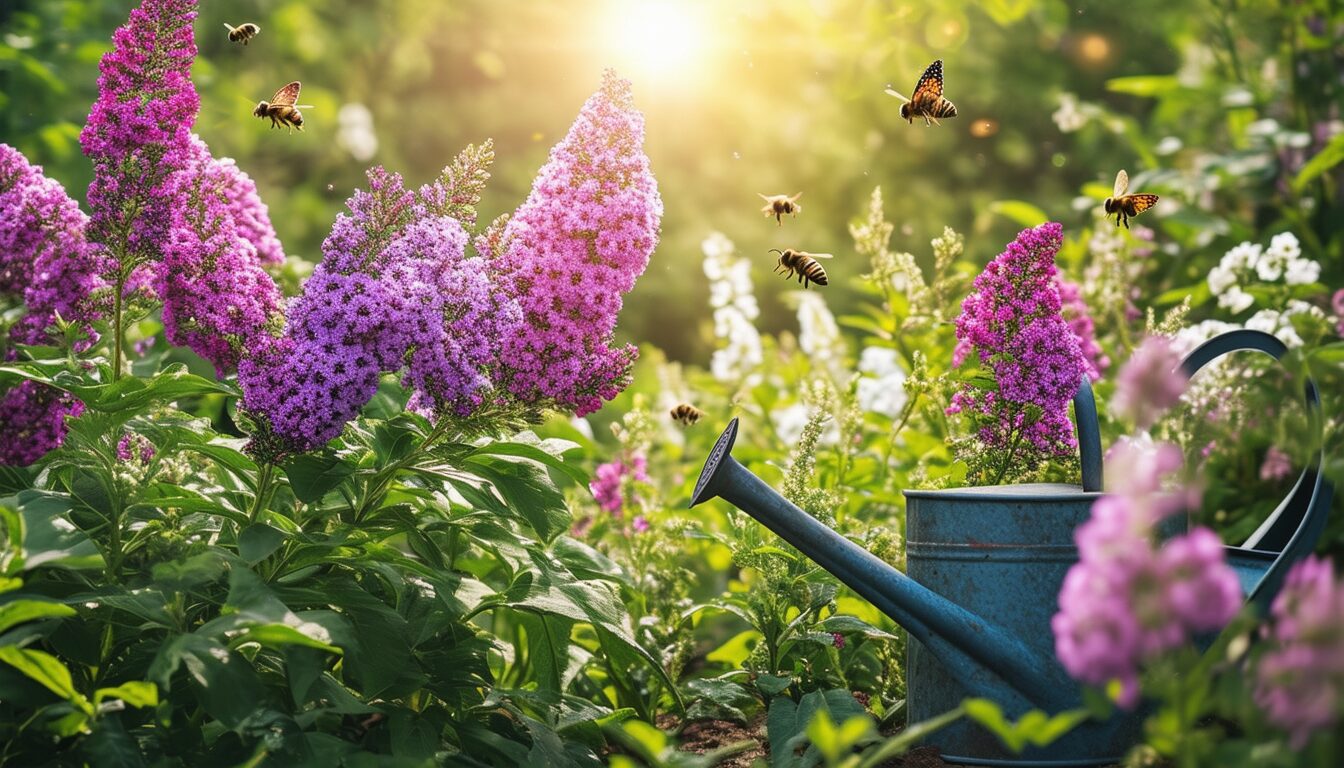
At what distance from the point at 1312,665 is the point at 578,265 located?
52.9 inches

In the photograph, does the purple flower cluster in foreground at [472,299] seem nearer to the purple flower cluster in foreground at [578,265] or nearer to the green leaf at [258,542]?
the purple flower cluster in foreground at [578,265]

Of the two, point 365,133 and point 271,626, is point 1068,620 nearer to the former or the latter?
point 271,626

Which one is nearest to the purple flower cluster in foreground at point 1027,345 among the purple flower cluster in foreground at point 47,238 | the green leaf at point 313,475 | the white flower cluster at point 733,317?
the green leaf at point 313,475

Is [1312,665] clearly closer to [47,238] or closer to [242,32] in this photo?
[47,238]

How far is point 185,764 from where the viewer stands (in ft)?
6.58

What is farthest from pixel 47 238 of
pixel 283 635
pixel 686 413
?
pixel 686 413

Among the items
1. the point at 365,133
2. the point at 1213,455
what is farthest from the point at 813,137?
the point at 1213,455

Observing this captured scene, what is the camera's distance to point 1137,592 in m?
1.10

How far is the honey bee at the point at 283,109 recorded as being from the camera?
2.70 metres

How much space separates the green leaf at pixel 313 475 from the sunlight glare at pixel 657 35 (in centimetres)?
699

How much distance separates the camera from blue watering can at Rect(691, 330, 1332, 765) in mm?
2182

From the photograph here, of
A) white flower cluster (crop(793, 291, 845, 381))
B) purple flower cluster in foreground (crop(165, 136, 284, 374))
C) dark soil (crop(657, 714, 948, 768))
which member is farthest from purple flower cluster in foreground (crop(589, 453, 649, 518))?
purple flower cluster in foreground (crop(165, 136, 284, 374))

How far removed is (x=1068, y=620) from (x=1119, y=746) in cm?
128

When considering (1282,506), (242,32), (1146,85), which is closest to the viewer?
(1282,506)
